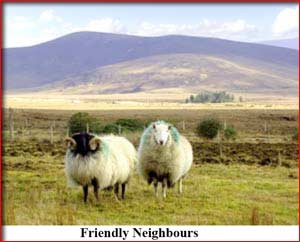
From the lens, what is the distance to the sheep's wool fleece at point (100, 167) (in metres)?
11.3

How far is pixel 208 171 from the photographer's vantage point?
58.1 ft

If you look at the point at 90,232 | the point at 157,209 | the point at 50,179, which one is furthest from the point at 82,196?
the point at 90,232

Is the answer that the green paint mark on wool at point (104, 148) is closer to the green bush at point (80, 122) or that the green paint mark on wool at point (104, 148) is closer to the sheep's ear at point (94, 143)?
the sheep's ear at point (94, 143)

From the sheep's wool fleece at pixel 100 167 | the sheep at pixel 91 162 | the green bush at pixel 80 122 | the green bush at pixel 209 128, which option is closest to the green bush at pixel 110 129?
the green bush at pixel 80 122

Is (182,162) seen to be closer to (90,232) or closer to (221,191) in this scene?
(221,191)

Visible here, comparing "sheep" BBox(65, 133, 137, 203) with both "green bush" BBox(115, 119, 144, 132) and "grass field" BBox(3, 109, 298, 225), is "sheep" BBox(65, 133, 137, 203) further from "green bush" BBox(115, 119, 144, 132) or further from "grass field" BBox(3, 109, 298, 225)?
"green bush" BBox(115, 119, 144, 132)

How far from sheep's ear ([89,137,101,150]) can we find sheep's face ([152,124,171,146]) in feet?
4.55

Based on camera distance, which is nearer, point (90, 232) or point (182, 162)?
point (90, 232)

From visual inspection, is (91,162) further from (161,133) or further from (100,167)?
(161,133)

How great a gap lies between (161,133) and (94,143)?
1.59 meters

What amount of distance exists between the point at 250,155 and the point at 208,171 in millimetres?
6238

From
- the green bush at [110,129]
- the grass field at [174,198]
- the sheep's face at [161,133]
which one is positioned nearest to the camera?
the grass field at [174,198]

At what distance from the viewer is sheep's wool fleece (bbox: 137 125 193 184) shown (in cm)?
1248

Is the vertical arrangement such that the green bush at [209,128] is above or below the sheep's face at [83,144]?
below
